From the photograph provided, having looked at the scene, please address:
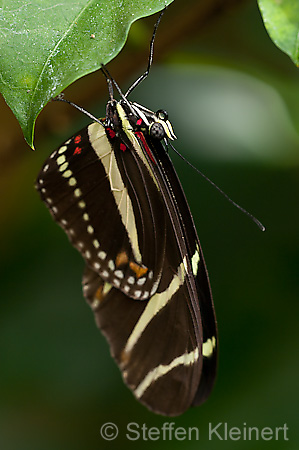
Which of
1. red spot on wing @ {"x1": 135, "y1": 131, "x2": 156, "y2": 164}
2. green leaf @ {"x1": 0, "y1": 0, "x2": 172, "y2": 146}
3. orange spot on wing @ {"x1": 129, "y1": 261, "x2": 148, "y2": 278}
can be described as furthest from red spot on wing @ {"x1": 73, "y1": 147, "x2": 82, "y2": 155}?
green leaf @ {"x1": 0, "y1": 0, "x2": 172, "y2": 146}

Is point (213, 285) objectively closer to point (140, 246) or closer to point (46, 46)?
point (140, 246)

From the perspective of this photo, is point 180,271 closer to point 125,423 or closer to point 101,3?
point 101,3

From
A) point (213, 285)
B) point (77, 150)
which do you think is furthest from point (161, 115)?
point (213, 285)

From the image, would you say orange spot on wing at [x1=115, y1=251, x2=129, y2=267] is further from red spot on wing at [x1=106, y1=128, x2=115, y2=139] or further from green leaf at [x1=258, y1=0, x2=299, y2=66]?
green leaf at [x1=258, y1=0, x2=299, y2=66]

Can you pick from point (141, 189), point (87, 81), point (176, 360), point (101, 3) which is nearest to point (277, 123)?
point (87, 81)

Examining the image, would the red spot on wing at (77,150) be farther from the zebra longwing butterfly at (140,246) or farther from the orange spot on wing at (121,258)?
the orange spot on wing at (121,258)
